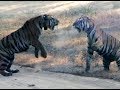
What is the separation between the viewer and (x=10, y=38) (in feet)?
38.2

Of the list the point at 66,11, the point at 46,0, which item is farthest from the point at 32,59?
the point at 46,0

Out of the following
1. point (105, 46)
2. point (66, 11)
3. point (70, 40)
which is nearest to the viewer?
point (105, 46)

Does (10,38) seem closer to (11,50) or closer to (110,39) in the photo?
(11,50)

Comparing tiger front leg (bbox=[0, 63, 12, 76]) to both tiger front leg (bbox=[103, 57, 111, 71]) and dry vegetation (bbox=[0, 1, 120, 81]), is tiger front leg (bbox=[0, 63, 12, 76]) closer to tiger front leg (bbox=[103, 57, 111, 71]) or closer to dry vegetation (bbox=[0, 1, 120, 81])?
dry vegetation (bbox=[0, 1, 120, 81])

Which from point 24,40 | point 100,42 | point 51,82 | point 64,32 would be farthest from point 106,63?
point 64,32

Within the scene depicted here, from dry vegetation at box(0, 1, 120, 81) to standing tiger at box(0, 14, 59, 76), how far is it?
101 cm

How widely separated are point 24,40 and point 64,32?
383 cm

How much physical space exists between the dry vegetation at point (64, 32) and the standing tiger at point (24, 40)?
1006mm

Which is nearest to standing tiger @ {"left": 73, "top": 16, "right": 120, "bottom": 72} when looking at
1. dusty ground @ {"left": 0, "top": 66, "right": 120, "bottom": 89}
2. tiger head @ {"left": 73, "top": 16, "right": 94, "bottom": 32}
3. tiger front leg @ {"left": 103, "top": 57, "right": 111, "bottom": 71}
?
tiger head @ {"left": 73, "top": 16, "right": 94, "bottom": 32}

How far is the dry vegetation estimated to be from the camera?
12.0 m

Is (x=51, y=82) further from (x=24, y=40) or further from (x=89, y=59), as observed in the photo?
(x=24, y=40)

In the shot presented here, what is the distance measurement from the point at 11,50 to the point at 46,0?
1038cm

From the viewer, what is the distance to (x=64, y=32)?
15188 millimetres

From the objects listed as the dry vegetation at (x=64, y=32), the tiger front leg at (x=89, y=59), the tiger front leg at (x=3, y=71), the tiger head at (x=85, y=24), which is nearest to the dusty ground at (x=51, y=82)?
the tiger front leg at (x=3, y=71)
